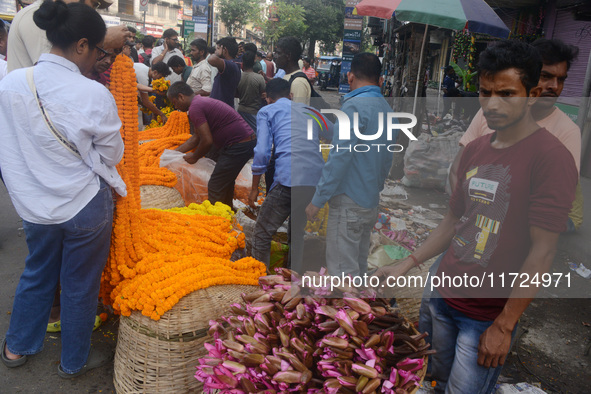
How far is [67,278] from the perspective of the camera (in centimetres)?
223

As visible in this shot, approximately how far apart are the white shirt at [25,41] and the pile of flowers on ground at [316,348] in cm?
217

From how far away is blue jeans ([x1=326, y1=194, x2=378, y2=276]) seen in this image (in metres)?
2.67

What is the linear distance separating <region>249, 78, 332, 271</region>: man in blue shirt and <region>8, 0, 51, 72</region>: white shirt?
156cm

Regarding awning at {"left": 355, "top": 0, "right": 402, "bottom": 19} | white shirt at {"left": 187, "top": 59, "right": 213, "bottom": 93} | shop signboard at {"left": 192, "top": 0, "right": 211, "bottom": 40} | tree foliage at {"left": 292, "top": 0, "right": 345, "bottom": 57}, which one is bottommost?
white shirt at {"left": 187, "top": 59, "right": 213, "bottom": 93}

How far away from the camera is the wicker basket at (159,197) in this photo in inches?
143

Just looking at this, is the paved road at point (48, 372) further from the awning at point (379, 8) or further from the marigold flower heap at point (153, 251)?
the awning at point (379, 8)

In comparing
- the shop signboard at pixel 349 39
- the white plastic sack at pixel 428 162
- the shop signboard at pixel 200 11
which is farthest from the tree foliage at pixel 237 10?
the white plastic sack at pixel 428 162

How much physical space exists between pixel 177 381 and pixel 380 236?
1.77 metres

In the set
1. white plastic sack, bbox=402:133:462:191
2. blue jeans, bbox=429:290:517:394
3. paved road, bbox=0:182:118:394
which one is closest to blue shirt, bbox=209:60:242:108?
white plastic sack, bbox=402:133:462:191

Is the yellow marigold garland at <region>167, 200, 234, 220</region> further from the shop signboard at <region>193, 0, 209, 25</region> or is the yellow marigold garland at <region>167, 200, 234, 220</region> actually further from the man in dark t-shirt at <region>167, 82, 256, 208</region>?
the shop signboard at <region>193, 0, 209, 25</region>

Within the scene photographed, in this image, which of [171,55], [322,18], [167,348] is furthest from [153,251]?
[322,18]

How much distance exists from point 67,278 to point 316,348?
4.69 feet

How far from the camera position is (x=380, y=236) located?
10.6 ft

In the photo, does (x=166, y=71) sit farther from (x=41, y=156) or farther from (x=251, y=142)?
(x=41, y=156)
